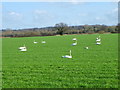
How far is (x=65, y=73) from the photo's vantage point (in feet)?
36.3

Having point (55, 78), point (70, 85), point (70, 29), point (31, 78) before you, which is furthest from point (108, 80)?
point (70, 29)

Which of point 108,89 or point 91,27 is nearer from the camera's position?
point 108,89

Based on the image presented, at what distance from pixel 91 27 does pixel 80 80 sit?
12394 cm

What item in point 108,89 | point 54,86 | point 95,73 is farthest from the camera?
point 95,73

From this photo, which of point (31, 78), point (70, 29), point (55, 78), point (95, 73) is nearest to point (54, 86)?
point (55, 78)

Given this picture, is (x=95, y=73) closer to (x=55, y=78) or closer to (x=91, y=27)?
(x=55, y=78)

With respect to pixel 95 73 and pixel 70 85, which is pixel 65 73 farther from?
pixel 70 85

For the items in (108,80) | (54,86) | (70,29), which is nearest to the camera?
(54,86)

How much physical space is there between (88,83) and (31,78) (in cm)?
297

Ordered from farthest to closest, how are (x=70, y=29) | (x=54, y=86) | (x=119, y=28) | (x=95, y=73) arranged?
(x=70, y=29), (x=119, y=28), (x=95, y=73), (x=54, y=86)

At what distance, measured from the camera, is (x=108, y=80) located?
30.4 ft

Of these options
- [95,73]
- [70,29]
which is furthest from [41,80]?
[70,29]

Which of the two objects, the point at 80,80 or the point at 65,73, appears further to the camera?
the point at 65,73

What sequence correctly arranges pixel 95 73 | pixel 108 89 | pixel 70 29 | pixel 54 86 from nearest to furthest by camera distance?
pixel 108 89
pixel 54 86
pixel 95 73
pixel 70 29
